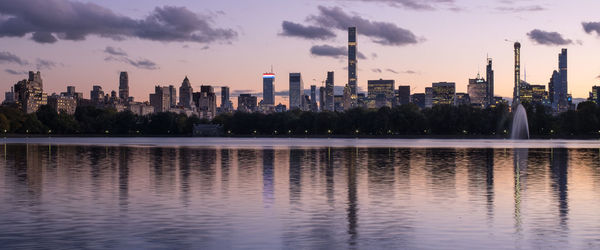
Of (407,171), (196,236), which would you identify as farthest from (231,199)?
(407,171)

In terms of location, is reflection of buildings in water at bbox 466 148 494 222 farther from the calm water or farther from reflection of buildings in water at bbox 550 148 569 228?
reflection of buildings in water at bbox 550 148 569 228

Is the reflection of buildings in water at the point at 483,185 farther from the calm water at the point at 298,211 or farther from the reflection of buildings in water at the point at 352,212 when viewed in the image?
the reflection of buildings in water at the point at 352,212

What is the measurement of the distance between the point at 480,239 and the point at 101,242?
31.5 ft

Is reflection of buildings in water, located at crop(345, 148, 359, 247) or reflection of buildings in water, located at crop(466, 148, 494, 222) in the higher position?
reflection of buildings in water, located at crop(345, 148, 359, 247)

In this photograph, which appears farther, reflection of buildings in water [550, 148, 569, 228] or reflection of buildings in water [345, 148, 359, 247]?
reflection of buildings in water [550, 148, 569, 228]

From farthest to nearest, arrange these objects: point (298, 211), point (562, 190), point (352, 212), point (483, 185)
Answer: point (483, 185), point (562, 190), point (298, 211), point (352, 212)

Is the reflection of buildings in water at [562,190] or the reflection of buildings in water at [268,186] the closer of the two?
the reflection of buildings in water at [562,190]

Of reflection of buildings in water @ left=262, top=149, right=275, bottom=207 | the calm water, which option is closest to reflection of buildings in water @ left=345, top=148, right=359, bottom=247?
the calm water

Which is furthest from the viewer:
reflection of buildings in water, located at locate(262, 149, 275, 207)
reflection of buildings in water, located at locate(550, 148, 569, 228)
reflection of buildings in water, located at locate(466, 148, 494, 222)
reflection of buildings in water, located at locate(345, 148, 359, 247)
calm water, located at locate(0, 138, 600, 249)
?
reflection of buildings in water, located at locate(262, 149, 275, 207)

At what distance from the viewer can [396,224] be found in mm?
22281

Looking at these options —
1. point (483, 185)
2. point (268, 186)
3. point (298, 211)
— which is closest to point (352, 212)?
point (298, 211)

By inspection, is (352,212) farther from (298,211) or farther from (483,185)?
(483,185)

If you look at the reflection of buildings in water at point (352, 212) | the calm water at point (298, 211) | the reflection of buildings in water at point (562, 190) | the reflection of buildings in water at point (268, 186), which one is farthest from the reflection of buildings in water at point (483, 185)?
the reflection of buildings in water at point (268, 186)

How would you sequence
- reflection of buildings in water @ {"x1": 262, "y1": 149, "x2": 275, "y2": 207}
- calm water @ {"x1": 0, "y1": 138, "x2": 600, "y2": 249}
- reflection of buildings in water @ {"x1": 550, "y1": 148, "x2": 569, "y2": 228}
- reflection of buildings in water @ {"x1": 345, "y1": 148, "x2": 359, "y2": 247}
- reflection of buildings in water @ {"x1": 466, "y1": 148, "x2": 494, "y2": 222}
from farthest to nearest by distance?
reflection of buildings in water @ {"x1": 262, "y1": 149, "x2": 275, "y2": 207} < reflection of buildings in water @ {"x1": 466, "y1": 148, "x2": 494, "y2": 222} < reflection of buildings in water @ {"x1": 550, "y1": 148, "x2": 569, "y2": 228} < reflection of buildings in water @ {"x1": 345, "y1": 148, "x2": 359, "y2": 247} < calm water @ {"x1": 0, "y1": 138, "x2": 600, "y2": 249}
